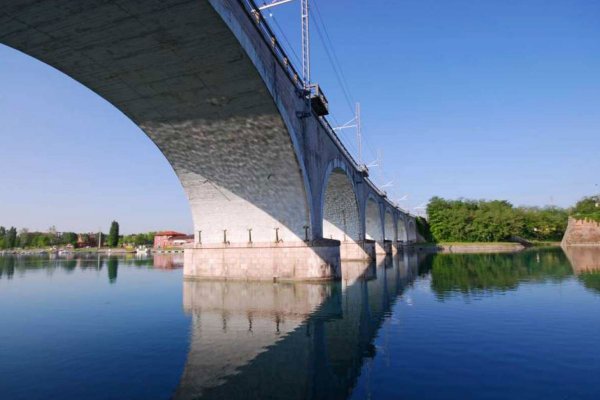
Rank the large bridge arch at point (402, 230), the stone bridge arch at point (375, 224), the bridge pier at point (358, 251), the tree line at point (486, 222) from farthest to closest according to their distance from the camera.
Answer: the large bridge arch at point (402, 230), the tree line at point (486, 222), the stone bridge arch at point (375, 224), the bridge pier at point (358, 251)

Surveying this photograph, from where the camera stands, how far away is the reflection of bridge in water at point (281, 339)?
332 inches

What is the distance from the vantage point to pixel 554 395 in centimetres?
757

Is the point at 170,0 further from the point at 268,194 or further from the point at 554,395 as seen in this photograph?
the point at 268,194

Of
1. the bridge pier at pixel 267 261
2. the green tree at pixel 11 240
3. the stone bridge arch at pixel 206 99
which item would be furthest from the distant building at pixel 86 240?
the stone bridge arch at pixel 206 99

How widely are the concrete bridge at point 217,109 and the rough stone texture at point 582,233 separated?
67377 mm

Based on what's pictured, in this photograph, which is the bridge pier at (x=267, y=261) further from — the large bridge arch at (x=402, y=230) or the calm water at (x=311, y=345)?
the large bridge arch at (x=402, y=230)

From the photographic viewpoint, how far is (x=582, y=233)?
254 ft

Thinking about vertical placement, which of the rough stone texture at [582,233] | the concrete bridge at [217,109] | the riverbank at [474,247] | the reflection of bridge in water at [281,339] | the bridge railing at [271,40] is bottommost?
the reflection of bridge in water at [281,339]

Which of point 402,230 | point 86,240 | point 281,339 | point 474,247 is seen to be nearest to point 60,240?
point 86,240

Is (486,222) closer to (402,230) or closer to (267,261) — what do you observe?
(402,230)

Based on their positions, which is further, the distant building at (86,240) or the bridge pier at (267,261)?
the distant building at (86,240)

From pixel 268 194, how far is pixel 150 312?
1213 cm

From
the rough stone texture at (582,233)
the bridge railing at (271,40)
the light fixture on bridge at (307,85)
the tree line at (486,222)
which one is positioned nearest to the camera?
the bridge railing at (271,40)

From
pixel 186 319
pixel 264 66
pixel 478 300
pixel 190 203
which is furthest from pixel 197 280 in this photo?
pixel 478 300
